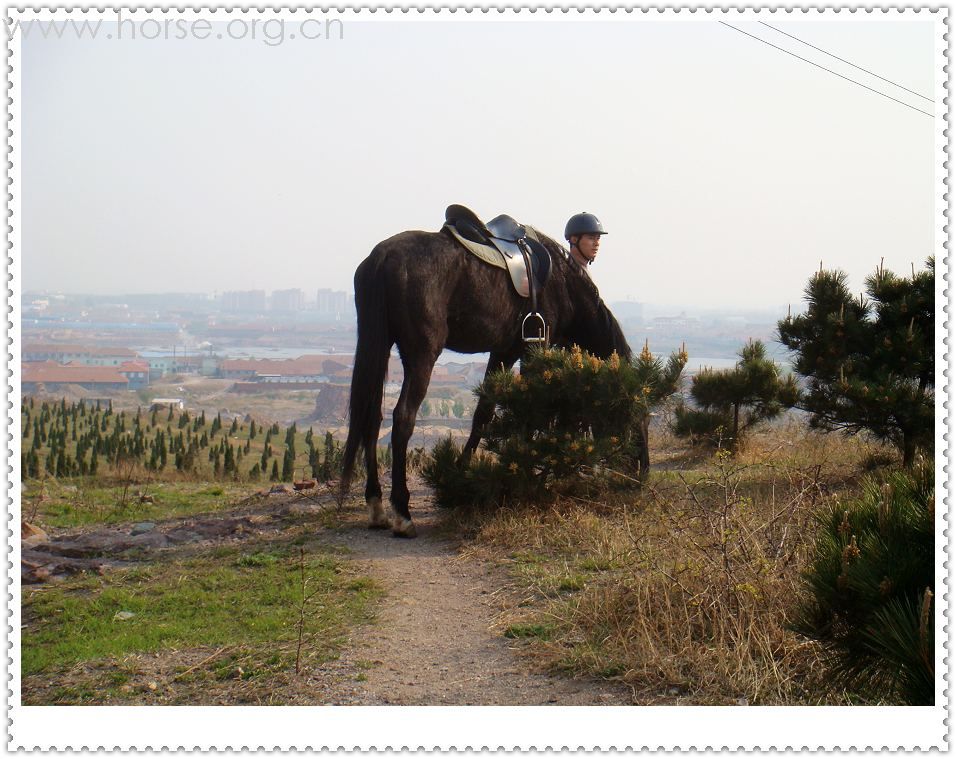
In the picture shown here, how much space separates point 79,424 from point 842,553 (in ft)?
49.5

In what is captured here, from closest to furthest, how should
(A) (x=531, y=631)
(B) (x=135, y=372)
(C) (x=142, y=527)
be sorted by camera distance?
1. (A) (x=531, y=631)
2. (C) (x=142, y=527)
3. (B) (x=135, y=372)

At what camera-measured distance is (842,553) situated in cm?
330

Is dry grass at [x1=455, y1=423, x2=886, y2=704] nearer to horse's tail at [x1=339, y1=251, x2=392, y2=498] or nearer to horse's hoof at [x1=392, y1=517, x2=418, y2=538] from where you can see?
horse's hoof at [x1=392, y1=517, x2=418, y2=538]

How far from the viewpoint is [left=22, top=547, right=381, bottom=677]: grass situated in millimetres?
4898

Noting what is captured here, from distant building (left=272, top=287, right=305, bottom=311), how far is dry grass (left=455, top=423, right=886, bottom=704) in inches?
626

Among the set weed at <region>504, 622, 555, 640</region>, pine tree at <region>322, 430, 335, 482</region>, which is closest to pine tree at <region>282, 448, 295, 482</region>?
pine tree at <region>322, 430, 335, 482</region>

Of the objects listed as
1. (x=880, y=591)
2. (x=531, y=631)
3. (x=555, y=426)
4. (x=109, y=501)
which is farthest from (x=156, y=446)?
(x=880, y=591)

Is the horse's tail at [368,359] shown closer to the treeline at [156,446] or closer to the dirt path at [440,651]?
the dirt path at [440,651]

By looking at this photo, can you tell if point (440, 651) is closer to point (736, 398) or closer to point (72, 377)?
point (736, 398)

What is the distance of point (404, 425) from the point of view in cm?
728

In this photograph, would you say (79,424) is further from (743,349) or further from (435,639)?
(435,639)

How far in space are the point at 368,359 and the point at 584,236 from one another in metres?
3.01

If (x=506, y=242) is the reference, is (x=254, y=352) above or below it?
below

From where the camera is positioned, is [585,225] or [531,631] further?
[585,225]
